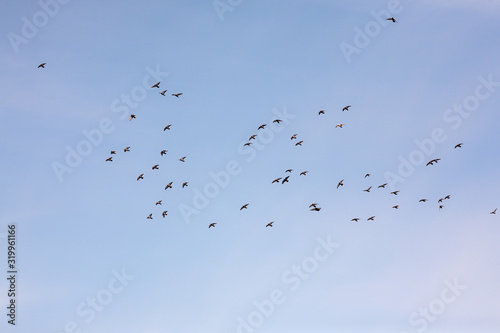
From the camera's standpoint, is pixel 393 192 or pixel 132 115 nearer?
pixel 132 115

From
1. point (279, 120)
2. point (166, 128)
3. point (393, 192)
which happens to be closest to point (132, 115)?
point (166, 128)

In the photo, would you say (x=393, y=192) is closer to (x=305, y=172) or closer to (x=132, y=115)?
(x=305, y=172)

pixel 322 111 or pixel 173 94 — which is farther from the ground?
pixel 173 94

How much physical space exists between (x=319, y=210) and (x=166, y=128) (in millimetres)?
24634

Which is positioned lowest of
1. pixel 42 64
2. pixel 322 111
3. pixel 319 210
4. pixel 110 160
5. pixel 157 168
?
pixel 319 210

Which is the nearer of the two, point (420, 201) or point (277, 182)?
point (277, 182)

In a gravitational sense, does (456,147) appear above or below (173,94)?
below

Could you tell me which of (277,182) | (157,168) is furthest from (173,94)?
(277,182)

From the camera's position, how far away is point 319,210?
8275 centimetres

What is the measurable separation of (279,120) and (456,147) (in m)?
27.9

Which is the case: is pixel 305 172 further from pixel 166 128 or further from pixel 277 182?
pixel 166 128

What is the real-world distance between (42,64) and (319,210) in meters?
44.5

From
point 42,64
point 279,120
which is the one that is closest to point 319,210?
point 279,120

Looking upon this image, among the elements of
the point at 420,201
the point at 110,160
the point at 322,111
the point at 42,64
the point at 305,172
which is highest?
the point at 42,64
